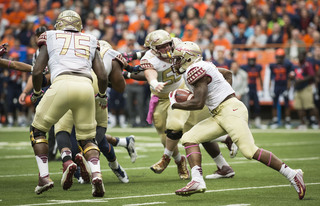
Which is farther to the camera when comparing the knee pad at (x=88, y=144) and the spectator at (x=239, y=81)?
the spectator at (x=239, y=81)

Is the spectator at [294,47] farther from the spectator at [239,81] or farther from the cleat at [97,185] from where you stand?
the cleat at [97,185]

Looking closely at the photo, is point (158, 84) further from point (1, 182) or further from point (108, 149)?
point (1, 182)

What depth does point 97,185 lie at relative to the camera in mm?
6113

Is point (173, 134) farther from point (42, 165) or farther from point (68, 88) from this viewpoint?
point (68, 88)

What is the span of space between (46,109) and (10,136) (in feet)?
29.6

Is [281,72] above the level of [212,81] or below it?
below

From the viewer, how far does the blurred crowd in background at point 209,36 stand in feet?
56.9

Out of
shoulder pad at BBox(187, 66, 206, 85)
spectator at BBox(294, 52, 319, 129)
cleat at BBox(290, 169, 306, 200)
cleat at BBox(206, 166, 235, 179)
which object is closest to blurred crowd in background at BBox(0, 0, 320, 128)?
spectator at BBox(294, 52, 319, 129)

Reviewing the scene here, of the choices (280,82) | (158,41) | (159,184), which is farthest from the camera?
(280,82)

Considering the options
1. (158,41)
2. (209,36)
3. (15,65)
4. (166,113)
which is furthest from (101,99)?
Answer: (209,36)

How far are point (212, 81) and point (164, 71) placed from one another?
1.75 m

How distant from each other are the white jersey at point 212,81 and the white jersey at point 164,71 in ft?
5.03

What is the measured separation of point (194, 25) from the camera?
61.5ft

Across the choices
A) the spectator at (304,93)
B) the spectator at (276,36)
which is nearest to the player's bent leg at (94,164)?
the spectator at (304,93)
